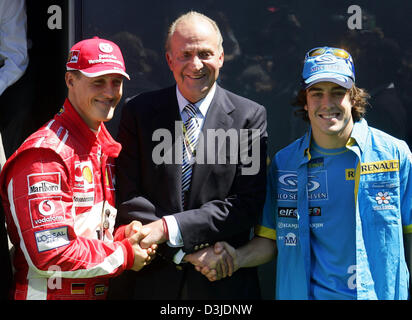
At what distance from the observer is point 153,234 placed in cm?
284

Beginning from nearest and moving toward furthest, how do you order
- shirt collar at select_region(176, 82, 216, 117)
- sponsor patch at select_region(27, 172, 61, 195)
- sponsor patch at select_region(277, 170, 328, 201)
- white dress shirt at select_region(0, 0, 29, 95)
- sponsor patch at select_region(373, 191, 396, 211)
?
sponsor patch at select_region(27, 172, 61, 195), sponsor patch at select_region(373, 191, 396, 211), sponsor patch at select_region(277, 170, 328, 201), shirt collar at select_region(176, 82, 216, 117), white dress shirt at select_region(0, 0, 29, 95)

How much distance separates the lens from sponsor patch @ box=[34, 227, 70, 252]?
2.56 meters

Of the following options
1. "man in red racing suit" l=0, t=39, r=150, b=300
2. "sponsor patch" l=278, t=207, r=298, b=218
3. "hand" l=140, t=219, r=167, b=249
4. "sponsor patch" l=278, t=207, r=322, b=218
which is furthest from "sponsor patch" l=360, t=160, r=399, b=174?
"man in red racing suit" l=0, t=39, r=150, b=300

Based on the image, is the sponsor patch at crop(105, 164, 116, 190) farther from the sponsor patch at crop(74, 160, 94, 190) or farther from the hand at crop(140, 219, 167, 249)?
the hand at crop(140, 219, 167, 249)

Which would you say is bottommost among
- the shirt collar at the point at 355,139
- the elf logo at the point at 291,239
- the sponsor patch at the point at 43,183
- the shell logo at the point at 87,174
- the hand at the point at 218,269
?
the hand at the point at 218,269

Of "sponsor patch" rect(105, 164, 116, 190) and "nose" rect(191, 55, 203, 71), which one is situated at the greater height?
"nose" rect(191, 55, 203, 71)

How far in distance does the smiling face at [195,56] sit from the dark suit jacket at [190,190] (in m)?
0.11

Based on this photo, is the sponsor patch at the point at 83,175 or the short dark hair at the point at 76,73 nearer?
the sponsor patch at the point at 83,175

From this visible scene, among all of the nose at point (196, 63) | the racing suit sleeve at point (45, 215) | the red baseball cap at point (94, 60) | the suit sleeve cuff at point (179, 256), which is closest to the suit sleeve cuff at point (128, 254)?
the racing suit sleeve at point (45, 215)

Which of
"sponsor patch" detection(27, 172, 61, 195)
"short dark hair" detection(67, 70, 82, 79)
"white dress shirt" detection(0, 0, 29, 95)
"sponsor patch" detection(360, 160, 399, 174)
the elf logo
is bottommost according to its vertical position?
the elf logo

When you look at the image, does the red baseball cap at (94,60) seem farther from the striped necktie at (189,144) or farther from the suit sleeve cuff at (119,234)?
the suit sleeve cuff at (119,234)

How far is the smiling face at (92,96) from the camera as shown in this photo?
2809 millimetres

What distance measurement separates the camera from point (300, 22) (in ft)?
12.2

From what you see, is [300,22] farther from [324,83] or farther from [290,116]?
[324,83]
